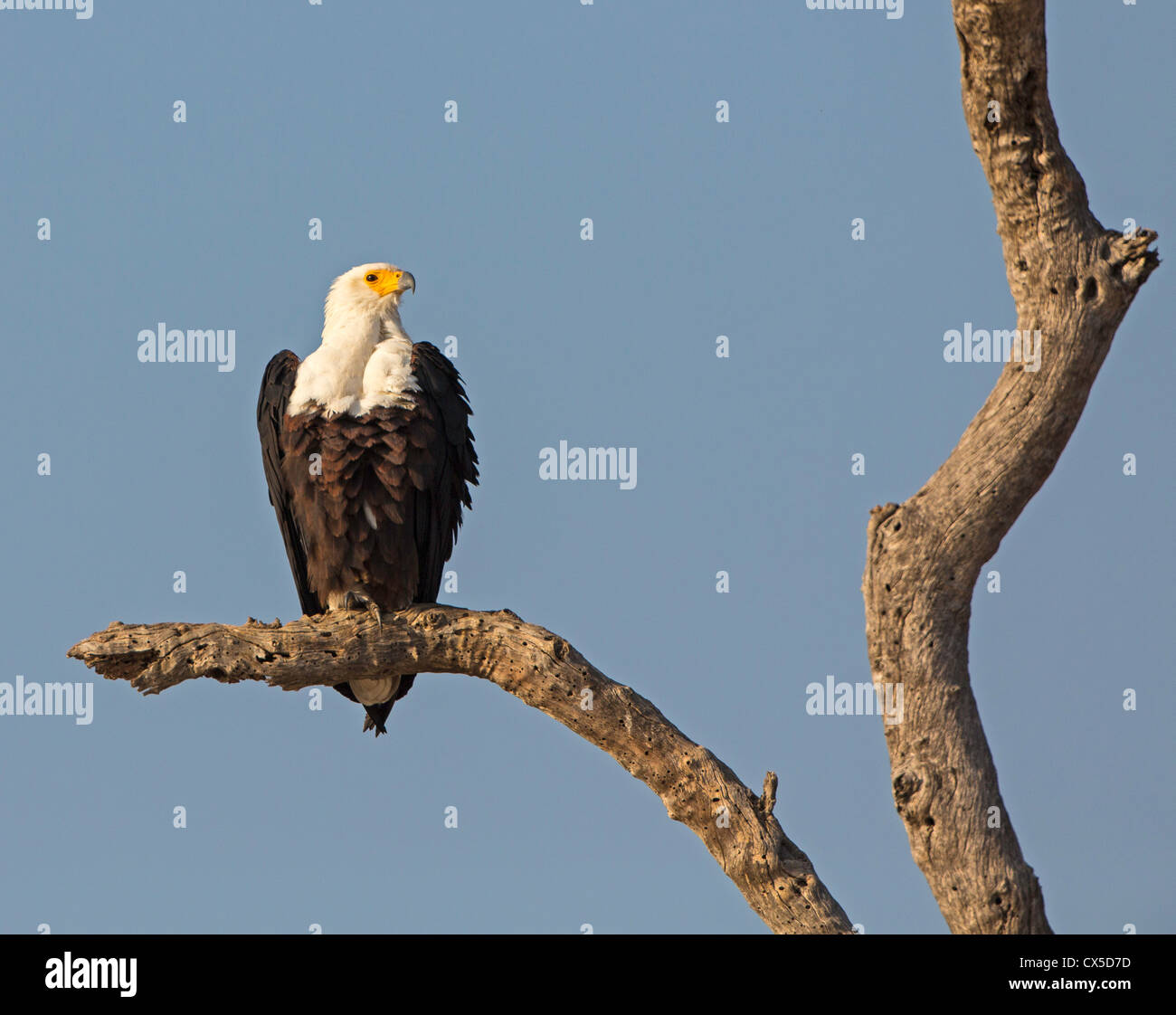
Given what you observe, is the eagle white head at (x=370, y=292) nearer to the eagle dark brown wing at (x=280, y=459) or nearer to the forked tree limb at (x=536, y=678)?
the eagle dark brown wing at (x=280, y=459)

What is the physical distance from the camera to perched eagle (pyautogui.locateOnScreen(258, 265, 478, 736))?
20.0 ft

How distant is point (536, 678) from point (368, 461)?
1490mm

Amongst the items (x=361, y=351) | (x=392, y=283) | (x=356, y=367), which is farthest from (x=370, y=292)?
(x=356, y=367)

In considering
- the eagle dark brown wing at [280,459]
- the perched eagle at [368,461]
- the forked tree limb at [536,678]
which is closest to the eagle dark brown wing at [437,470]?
the perched eagle at [368,461]

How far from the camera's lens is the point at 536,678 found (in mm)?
5309

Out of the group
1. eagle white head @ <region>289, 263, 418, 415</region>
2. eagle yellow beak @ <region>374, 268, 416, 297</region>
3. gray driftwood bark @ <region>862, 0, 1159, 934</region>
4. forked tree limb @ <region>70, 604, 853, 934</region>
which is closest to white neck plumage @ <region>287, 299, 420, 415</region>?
eagle white head @ <region>289, 263, 418, 415</region>

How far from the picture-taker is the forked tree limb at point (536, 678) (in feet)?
16.5

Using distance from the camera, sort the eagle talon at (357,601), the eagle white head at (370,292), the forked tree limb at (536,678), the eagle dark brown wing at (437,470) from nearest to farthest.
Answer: the forked tree limb at (536,678)
the eagle talon at (357,601)
the eagle dark brown wing at (437,470)
the eagle white head at (370,292)

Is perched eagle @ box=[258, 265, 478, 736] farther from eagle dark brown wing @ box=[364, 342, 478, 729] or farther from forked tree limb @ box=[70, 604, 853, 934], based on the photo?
forked tree limb @ box=[70, 604, 853, 934]

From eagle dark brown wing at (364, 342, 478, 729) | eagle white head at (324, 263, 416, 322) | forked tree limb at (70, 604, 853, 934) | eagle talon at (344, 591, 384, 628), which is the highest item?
eagle white head at (324, 263, 416, 322)

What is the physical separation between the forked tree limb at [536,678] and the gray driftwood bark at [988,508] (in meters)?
0.66

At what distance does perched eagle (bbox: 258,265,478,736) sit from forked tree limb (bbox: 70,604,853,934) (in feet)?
1.19

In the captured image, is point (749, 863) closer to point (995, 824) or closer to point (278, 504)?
point (995, 824)

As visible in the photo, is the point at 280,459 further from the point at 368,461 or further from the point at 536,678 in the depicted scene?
the point at 536,678
